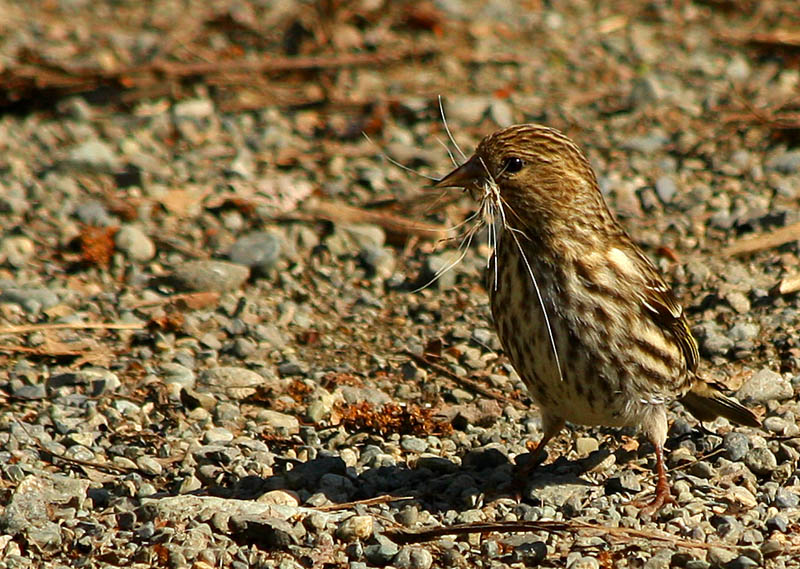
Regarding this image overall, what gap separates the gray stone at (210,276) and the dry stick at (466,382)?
125 centimetres

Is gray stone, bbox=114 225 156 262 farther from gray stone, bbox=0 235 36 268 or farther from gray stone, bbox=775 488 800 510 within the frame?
gray stone, bbox=775 488 800 510

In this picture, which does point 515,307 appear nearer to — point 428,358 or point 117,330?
point 428,358

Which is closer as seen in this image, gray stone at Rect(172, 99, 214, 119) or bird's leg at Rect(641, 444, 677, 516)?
bird's leg at Rect(641, 444, 677, 516)

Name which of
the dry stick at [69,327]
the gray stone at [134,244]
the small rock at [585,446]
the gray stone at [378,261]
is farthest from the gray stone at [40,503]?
the gray stone at [378,261]

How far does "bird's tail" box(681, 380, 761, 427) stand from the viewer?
18.0 ft

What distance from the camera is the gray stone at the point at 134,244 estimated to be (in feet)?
25.0

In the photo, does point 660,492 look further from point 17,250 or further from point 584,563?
point 17,250

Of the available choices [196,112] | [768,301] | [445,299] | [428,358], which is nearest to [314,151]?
[196,112]

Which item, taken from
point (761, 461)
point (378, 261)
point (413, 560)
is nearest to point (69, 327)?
point (378, 261)

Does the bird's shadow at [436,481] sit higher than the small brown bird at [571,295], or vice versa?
the small brown bird at [571,295]

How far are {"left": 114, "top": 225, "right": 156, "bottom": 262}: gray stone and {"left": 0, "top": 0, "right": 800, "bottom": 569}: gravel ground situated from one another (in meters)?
0.04

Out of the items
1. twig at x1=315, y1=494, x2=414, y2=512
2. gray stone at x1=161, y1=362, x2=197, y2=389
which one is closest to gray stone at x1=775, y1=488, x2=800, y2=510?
twig at x1=315, y1=494, x2=414, y2=512

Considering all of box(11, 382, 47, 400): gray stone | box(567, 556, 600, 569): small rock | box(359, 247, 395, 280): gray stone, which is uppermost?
box(359, 247, 395, 280): gray stone

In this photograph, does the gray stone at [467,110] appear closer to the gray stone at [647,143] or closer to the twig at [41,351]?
the gray stone at [647,143]
